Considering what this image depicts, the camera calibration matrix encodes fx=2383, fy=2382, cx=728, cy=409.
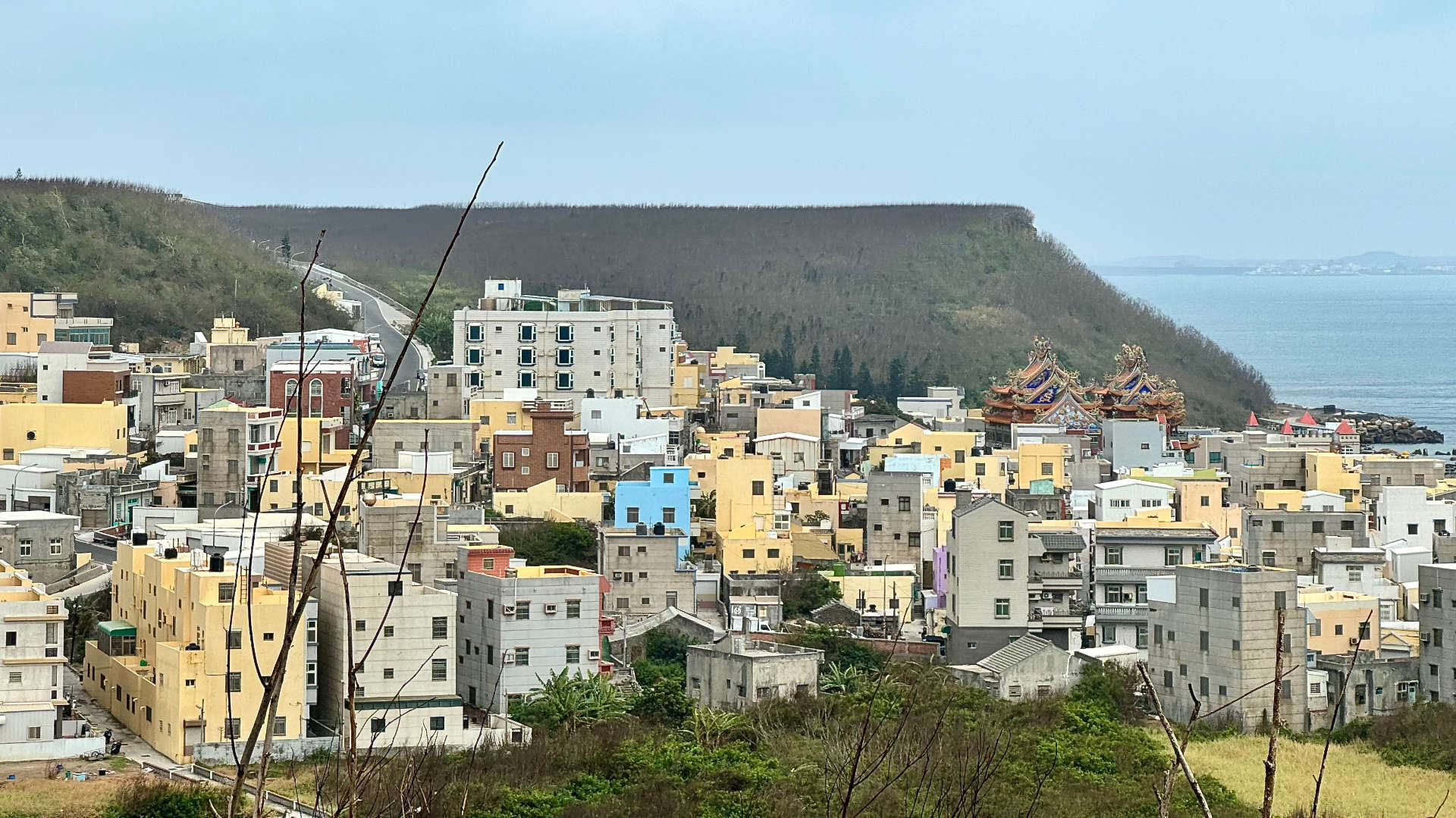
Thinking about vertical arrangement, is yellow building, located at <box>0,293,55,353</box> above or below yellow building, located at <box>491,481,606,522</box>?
above

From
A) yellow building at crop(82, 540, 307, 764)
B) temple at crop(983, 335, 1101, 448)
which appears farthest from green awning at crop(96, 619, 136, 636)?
temple at crop(983, 335, 1101, 448)

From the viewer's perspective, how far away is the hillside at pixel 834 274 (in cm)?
6731

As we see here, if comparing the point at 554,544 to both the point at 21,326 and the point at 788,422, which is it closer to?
the point at 788,422

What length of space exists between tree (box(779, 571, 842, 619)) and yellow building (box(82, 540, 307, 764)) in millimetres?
7588

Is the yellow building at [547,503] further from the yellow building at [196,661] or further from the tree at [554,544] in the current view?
the yellow building at [196,661]

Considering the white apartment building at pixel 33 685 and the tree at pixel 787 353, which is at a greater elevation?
the tree at pixel 787 353

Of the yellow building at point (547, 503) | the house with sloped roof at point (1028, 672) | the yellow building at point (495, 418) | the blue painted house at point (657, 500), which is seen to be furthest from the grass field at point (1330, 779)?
the yellow building at point (495, 418)

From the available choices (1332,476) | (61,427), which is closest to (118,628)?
(61,427)

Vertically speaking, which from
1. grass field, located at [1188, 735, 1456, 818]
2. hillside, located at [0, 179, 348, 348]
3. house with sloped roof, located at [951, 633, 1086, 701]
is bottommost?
grass field, located at [1188, 735, 1456, 818]

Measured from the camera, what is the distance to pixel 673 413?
40.5m

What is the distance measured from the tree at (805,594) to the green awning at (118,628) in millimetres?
7652

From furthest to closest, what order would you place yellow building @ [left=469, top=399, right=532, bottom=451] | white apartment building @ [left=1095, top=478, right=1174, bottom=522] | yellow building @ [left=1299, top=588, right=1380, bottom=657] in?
yellow building @ [left=469, top=399, right=532, bottom=451]
white apartment building @ [left=1095, top=478, right=1174, bottom=522]
yellow building @ [left=1299, top=588, right=1380, bottom=657]

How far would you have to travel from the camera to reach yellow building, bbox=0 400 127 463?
1326 inches

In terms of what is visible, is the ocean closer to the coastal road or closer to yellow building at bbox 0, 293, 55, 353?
the coastal road
